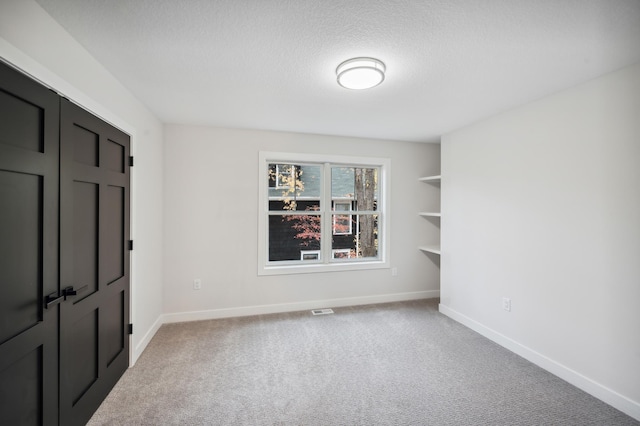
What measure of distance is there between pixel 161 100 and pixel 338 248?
2.94 metres

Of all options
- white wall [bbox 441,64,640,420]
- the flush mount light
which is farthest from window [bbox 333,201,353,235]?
the flush mount light

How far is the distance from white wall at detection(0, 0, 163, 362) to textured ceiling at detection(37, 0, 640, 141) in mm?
123

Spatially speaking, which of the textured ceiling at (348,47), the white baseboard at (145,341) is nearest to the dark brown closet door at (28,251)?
the textured ceiling at (348,47)

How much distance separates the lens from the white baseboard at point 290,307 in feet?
12.0

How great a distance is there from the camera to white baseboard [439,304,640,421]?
2.05m

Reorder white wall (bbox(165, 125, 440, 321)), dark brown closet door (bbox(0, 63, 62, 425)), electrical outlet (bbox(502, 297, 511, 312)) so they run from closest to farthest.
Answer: dark brown closet door (bbox(0, 63, 62, 425)) → electrical outlet (bbox(502, 297, 511, 312)) → white wall (bbox(165, 125, 440, 321))

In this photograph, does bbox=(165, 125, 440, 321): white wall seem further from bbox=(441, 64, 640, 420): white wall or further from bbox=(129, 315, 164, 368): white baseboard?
bbox=(441, 64, 640, 420): white wall

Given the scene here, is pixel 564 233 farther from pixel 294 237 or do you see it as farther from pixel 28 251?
pixel 28 251

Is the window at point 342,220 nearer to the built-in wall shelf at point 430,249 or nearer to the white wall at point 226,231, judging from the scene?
the white wall at point 226,231

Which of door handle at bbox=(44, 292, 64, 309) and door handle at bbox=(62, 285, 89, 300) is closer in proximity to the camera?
door handle at bbox=(44, 292, 64, 309)

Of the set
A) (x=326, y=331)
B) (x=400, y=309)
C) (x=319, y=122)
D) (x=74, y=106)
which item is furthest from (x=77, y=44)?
(x=400, y=309)

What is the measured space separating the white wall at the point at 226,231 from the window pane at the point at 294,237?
11.0 inches

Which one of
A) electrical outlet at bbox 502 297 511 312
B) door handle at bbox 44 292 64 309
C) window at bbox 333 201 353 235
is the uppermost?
window at bbox 333 201 353 235

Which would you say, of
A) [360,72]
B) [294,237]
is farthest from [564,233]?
[294,237]
